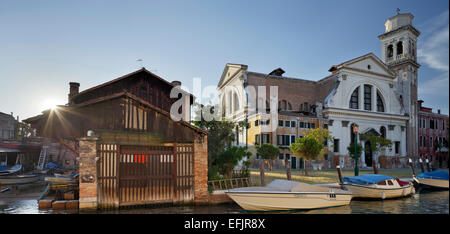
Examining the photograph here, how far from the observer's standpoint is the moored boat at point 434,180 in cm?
1934

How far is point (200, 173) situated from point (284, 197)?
3982 millimetres

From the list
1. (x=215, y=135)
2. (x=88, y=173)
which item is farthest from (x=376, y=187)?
(x=88, y=173)

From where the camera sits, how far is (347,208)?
13.6 metres

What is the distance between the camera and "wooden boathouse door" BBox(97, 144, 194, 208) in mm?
11703

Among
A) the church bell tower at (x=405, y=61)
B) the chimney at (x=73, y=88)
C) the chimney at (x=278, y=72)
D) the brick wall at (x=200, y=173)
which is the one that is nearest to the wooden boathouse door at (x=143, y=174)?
the brick wall at (x=200, y=173)

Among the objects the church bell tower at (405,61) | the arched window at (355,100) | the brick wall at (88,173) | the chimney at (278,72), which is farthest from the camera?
the church bell tower at (405,61)

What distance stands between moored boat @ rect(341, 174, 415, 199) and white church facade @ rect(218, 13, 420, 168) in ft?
60.7

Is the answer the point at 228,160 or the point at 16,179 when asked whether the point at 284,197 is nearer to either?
the point at 228,160

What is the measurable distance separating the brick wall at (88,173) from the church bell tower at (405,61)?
165 feet

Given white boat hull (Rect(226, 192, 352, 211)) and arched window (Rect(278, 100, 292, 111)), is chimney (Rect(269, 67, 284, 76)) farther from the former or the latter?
white boat hull (Rect(226, 192, 352, 211))

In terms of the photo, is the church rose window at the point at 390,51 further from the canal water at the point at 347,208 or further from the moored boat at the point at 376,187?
the moored boat at the point at 376,187

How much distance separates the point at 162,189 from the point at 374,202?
1152 centimetres

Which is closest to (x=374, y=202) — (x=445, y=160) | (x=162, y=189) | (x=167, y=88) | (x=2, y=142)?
(x=162, y=189)
